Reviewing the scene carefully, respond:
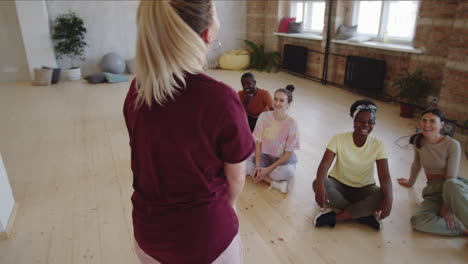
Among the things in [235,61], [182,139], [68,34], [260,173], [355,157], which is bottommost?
[260,173]

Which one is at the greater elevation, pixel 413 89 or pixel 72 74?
pixel 413 89

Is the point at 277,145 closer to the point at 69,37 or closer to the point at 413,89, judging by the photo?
the point at 413,89

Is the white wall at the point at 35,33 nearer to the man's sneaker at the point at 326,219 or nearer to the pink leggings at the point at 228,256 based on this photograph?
the man's sneaker at the point at 326,219

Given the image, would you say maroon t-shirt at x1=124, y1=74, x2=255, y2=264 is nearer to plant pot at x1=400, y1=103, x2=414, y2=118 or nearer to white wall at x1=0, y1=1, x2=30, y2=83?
plant pot at x1=400, y1=103, x2=414, y2=118

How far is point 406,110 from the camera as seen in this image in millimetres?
4695

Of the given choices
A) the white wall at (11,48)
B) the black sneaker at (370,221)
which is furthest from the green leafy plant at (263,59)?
the black sneaker at (370,221)

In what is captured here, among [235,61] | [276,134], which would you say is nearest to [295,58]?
[235,61]

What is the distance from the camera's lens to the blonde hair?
2.53 ft

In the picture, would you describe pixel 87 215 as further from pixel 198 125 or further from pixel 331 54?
pixel 331 54

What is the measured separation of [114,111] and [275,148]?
3054 mm

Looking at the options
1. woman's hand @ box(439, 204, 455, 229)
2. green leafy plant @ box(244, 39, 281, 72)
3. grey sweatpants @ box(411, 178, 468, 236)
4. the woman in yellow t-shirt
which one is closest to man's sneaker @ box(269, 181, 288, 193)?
the woman in yellow t-shirt

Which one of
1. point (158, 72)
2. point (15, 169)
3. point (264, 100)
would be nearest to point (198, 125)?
point (158, 72)

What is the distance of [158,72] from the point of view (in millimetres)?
789

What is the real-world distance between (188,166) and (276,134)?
199 centimetres
